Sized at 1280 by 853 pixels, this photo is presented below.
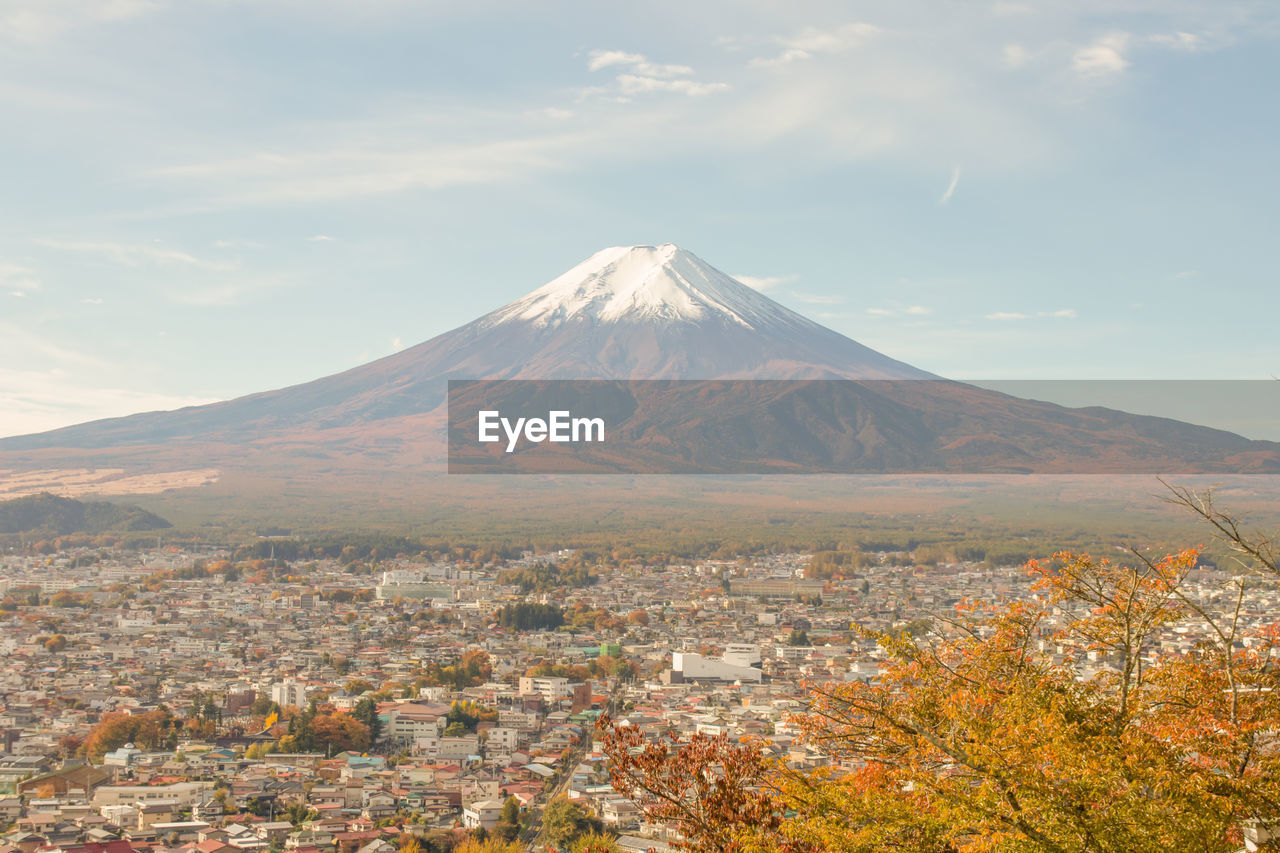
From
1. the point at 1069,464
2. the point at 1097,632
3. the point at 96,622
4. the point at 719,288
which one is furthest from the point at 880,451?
the point at 1097,632

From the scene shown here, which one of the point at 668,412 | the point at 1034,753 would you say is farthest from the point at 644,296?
the point at 1034,753

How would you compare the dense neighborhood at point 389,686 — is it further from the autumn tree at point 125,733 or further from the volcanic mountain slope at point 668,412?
the volcanic mountain slope at point 668,412

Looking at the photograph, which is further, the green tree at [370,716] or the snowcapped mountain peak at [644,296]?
the snowcapped mountain peak at [644,296]

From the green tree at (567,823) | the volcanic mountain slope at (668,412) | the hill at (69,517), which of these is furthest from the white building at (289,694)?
the volcanic mountain slope at (668,412)

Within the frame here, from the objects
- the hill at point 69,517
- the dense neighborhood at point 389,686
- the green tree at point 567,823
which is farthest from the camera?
the hill at point 69,517

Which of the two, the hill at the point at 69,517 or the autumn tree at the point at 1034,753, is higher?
the autumn tree at the point at 1034,753

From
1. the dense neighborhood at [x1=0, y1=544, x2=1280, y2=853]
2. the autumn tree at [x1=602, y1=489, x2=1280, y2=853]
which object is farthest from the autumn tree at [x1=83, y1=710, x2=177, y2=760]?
the autumn tree at [x1=602, y1=489, x2=1280, y2=853]
